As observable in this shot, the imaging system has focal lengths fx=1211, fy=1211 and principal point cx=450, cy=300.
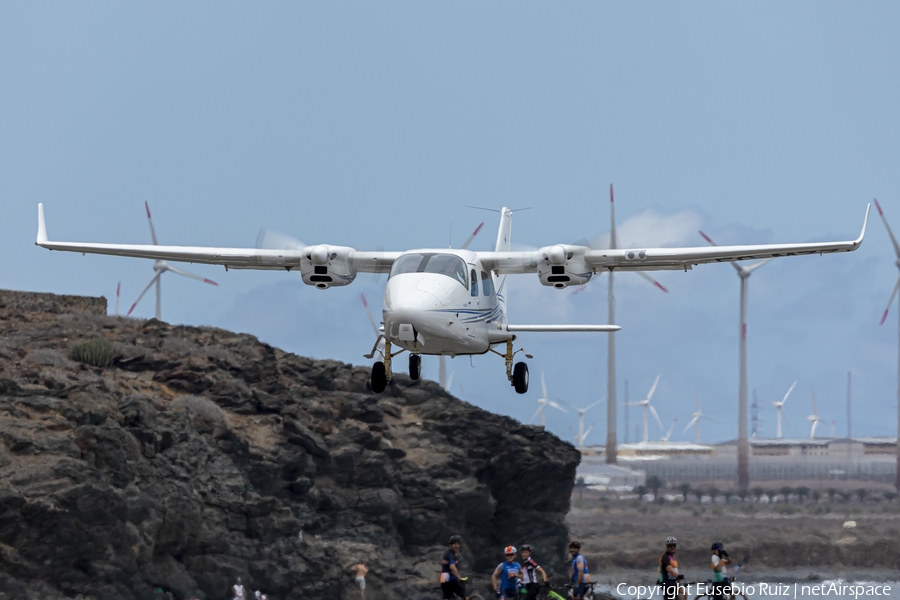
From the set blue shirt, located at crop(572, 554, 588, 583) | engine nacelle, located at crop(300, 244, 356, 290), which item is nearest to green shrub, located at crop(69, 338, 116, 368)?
engine nacelle, located at crop(300, 244, 356, 290)

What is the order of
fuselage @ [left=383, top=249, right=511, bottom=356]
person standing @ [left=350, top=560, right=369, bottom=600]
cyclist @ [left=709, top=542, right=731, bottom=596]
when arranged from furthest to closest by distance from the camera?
person standing @ [left=350, top=560, right=369, bottom=600]
fuselage @ [left=383, top=249, right=511, bottom=356]
cyclist @ [left=709, top=542, right=731, bottom=596]

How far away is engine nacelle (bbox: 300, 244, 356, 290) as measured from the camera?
32562 mm

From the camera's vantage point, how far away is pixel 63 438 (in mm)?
40938

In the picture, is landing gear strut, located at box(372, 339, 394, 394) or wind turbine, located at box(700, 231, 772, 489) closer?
landing gear strut, located at box(372, 339, 394, 394)

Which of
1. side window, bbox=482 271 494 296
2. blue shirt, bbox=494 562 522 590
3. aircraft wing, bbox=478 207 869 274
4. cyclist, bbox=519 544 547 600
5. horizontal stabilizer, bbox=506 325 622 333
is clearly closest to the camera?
cyclist, bbox=519 544 547 600

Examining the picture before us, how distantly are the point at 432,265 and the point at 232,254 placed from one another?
8.46 meters

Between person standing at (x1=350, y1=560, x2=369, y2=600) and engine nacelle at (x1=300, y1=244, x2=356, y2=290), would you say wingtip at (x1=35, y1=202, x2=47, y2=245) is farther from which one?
person standing at (x1=350, y1=560, x2=369, y2=600)

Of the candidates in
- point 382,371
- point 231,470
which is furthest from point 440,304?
point 231,470

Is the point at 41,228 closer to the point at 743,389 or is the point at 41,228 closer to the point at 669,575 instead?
the point at 669,575

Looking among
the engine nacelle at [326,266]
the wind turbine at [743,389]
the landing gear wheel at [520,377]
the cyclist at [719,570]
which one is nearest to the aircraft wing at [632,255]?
the landing gear wheel at [520,377]

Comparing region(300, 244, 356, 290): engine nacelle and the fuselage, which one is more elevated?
region(300, 244, 356, 290): engine nacelle

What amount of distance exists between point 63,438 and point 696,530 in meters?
77.3

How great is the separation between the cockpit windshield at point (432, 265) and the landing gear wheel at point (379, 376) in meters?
2.48

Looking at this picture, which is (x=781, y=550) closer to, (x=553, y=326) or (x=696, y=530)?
(x=696, y=530)
